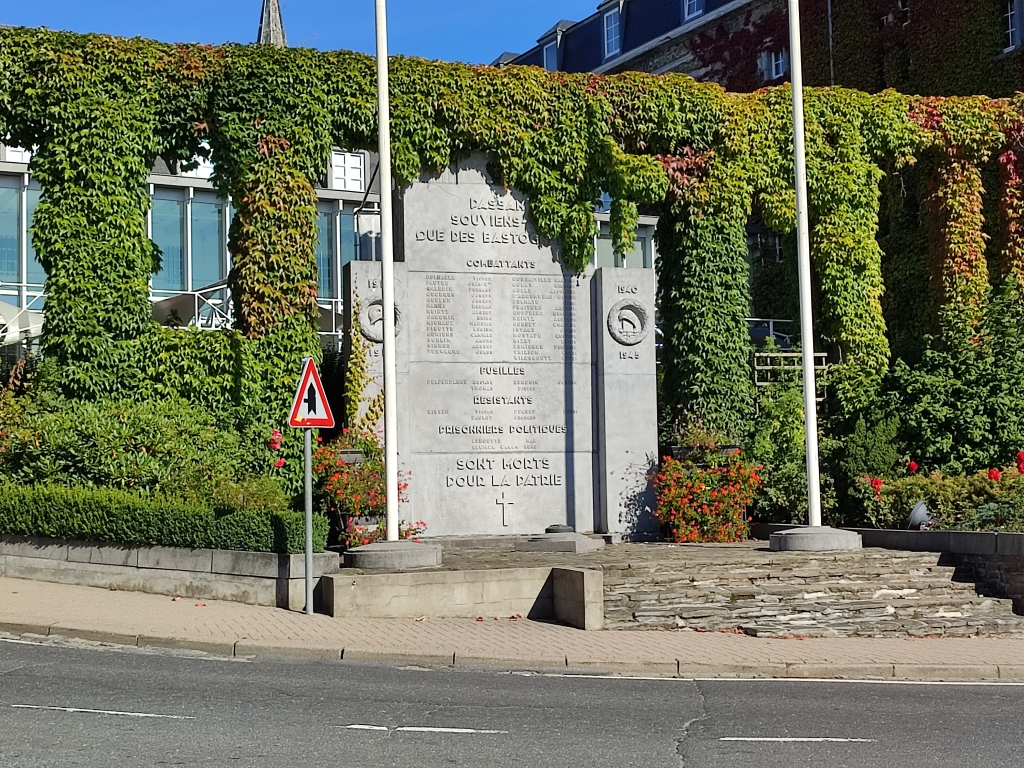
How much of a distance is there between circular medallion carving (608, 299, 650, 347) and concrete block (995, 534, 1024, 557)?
6747 millimetres

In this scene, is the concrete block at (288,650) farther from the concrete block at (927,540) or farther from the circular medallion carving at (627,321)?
the circular medallion carving at (627,321)

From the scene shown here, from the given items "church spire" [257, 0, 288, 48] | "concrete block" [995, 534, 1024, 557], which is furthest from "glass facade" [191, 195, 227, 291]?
"concrete block" [995, 534, 1024, 557]

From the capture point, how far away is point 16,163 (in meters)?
31.0

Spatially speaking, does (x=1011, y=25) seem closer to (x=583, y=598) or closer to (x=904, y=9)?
(x=904, y=9)

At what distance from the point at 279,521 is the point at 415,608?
2.01 metres

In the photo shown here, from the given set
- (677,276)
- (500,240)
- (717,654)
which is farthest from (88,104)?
(717,654)

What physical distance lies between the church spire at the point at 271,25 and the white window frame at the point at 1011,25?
76.4 ft

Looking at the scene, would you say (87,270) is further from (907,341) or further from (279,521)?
(907,341)

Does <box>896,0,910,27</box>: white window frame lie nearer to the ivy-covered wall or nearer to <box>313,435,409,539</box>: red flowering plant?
the ivy-covered wall

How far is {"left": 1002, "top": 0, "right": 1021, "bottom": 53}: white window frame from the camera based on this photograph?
31125mm

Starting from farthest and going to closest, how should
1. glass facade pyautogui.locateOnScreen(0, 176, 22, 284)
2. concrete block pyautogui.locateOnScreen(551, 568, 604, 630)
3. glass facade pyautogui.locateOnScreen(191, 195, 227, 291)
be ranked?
glass facade pyautogui.locateOnScreen(191, 195, 227, 291), glass facade pyautogui.locateOnScreen(0, 176, 22, 284), concrete block pyautogui.locateOnScreen(551, 568, 604, 630)

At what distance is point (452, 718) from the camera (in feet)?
28.2

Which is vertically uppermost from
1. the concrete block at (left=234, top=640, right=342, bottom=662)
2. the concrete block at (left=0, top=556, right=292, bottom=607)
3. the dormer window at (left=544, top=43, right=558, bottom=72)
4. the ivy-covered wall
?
the dormer window at (left=544, top=43, right=558, bottom=72)

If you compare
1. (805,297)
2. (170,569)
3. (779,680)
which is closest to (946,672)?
(779,680)
